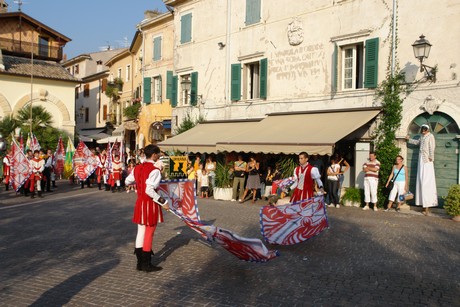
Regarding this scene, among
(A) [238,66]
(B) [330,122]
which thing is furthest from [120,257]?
(A) [238,66]

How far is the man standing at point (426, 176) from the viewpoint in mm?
13531

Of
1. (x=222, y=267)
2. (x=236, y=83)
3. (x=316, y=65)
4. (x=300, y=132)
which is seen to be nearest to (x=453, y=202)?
(x=300, y=132)

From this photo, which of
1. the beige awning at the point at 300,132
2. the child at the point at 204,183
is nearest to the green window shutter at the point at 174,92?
the beige awning at the point at 300,132

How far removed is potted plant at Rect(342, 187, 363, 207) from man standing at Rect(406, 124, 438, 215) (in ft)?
6.51

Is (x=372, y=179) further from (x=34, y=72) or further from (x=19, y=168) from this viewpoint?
(x=34, y=72)

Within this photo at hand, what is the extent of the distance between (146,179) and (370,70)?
11202mm

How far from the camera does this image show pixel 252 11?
803 inches

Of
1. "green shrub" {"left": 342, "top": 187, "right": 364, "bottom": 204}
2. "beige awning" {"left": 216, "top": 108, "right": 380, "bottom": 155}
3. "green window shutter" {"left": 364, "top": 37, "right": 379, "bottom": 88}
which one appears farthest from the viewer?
"green window shutter" {"left": 364, "top": 37, "right": 379, "bottom": 88}

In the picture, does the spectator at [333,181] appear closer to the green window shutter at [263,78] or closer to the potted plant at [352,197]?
the potted plant at [352,197]

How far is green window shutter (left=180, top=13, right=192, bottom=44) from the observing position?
2386cm

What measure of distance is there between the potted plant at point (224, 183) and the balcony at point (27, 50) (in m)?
27.5

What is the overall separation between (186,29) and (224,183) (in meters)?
10.2

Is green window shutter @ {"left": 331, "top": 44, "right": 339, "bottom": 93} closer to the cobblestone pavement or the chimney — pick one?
the cobblestone pavement

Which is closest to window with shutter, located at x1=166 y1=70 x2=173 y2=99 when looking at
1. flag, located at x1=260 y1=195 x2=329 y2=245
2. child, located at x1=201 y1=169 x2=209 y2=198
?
child, located at x1=201 y1=169 x2=209 y2=198
